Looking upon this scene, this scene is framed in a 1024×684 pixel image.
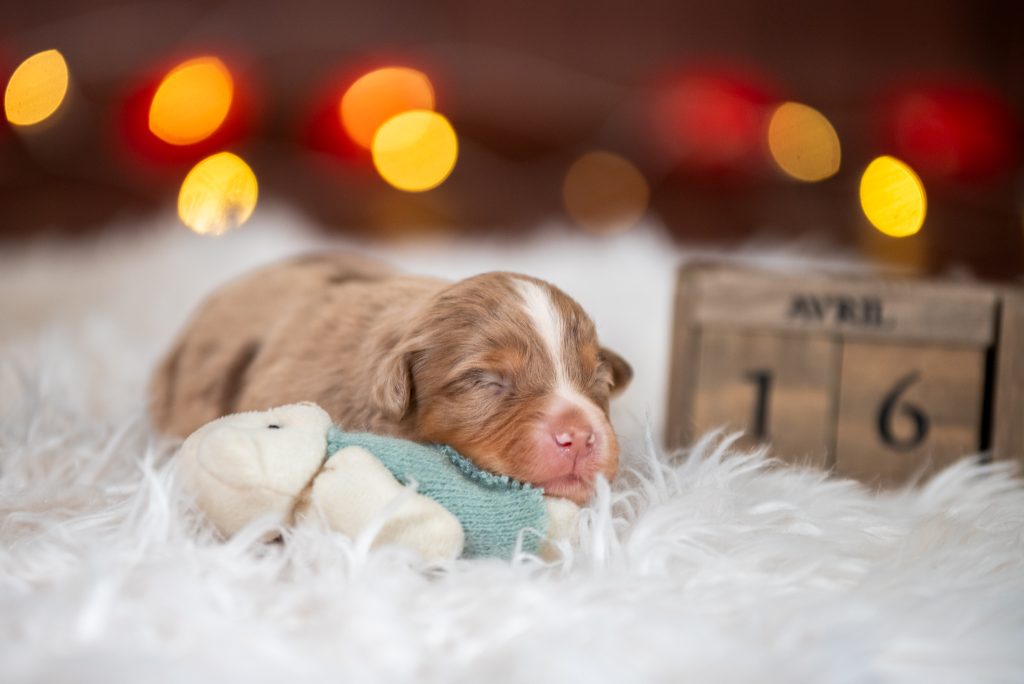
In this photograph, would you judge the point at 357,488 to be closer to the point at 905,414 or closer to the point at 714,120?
the point at 905,414

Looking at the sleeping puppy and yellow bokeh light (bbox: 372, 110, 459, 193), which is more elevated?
yellow bokeh light (bbox: 372, 110, 459, 193)

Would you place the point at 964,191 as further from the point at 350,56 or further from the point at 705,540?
the point at 705,540

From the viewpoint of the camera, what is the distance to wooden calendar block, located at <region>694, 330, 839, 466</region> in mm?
1886

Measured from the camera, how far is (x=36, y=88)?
2.87 metres


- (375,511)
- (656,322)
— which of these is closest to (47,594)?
(375,511)

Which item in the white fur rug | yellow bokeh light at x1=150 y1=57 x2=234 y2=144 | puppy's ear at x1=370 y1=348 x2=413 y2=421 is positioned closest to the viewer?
the white fur rug

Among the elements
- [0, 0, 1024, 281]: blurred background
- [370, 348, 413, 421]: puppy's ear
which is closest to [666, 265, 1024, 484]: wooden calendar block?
[370, 348, 413, 421]: puppy's ear

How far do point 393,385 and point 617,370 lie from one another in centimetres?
34

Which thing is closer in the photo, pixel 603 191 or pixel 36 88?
pixel 36 88

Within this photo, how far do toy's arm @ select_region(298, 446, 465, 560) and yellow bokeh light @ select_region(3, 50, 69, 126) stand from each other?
1.86 metres

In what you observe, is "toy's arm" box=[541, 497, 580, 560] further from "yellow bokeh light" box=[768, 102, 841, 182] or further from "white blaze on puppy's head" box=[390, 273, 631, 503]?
"yellow bokeh light" box=[768, 102, 841, 182]

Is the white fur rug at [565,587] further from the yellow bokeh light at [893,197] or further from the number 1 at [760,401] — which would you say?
the yellow bokeh light at [893,197]

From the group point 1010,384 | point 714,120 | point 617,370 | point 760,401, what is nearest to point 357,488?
point 617,370

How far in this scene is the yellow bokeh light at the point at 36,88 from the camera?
8.56 ft
